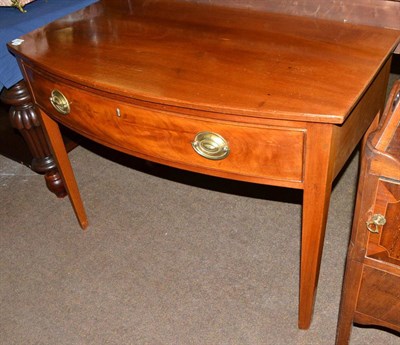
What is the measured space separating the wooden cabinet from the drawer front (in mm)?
151

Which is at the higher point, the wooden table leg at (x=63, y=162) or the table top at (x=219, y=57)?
the table top at (x=219, y=57)

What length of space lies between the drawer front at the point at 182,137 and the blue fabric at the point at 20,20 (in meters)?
0.23

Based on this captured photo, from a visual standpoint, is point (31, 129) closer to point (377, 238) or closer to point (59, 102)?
point (59, 102)

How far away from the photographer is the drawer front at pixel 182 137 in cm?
103

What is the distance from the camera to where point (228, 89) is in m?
1.05

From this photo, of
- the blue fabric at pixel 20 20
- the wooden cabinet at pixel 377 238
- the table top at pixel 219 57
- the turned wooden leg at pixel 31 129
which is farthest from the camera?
the turned wooden leg at pixel 31 129

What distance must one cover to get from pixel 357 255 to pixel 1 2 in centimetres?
128

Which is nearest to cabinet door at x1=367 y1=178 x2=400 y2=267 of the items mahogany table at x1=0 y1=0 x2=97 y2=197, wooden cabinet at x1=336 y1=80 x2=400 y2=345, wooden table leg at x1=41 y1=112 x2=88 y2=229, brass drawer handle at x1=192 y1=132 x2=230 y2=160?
wooden cabinet at x1=336 y1=80 x2=400 y2=345

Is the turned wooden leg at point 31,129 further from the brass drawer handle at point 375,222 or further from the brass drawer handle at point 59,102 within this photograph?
the brass drawer handle at point 375,222

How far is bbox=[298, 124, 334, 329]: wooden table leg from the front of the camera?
0.99 m

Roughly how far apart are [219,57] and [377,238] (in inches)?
20.3

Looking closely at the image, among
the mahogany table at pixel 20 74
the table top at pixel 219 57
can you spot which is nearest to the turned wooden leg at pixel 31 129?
the mahogany table at pixel 20 74

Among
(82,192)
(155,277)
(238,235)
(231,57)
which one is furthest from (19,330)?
(231,57)

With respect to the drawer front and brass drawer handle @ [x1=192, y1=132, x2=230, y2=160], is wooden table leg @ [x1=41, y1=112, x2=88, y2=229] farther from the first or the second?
brass drawer handle @ [x1=192, y1=132, x2=230, y2=160]
